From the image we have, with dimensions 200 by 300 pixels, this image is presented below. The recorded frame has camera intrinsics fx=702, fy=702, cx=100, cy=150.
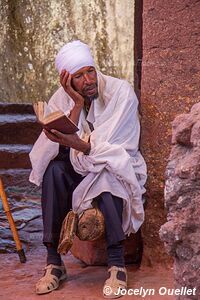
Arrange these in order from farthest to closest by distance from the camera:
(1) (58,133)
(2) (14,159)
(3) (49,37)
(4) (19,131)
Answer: (3) (49,37), (4) (19,131), (2) (14,159), (1) (58,133)

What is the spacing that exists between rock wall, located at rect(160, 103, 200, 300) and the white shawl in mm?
1872

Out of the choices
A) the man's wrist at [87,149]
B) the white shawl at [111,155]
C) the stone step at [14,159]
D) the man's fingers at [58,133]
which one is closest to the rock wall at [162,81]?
the white shawl at [111,155]

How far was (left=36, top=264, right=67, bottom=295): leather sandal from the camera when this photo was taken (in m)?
4.04

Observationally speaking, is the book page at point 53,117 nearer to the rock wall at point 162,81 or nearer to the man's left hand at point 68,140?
the man's left hand at point 68,140

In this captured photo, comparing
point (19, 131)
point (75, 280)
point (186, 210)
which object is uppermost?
point (186, 210)

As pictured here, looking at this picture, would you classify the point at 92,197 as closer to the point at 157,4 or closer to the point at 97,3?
the point at 157,4

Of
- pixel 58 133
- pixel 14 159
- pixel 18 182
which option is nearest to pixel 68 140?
pixel 58 133

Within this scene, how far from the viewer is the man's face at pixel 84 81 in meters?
4.29

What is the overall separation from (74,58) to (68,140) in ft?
2.04

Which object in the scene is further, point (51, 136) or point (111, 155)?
point (111, 155)

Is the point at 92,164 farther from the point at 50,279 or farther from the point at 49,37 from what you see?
the point at 49,37

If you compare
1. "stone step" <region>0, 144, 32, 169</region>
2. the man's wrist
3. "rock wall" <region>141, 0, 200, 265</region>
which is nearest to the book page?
the man's wrist

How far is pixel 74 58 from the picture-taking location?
433cm

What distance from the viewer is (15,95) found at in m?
12.5
